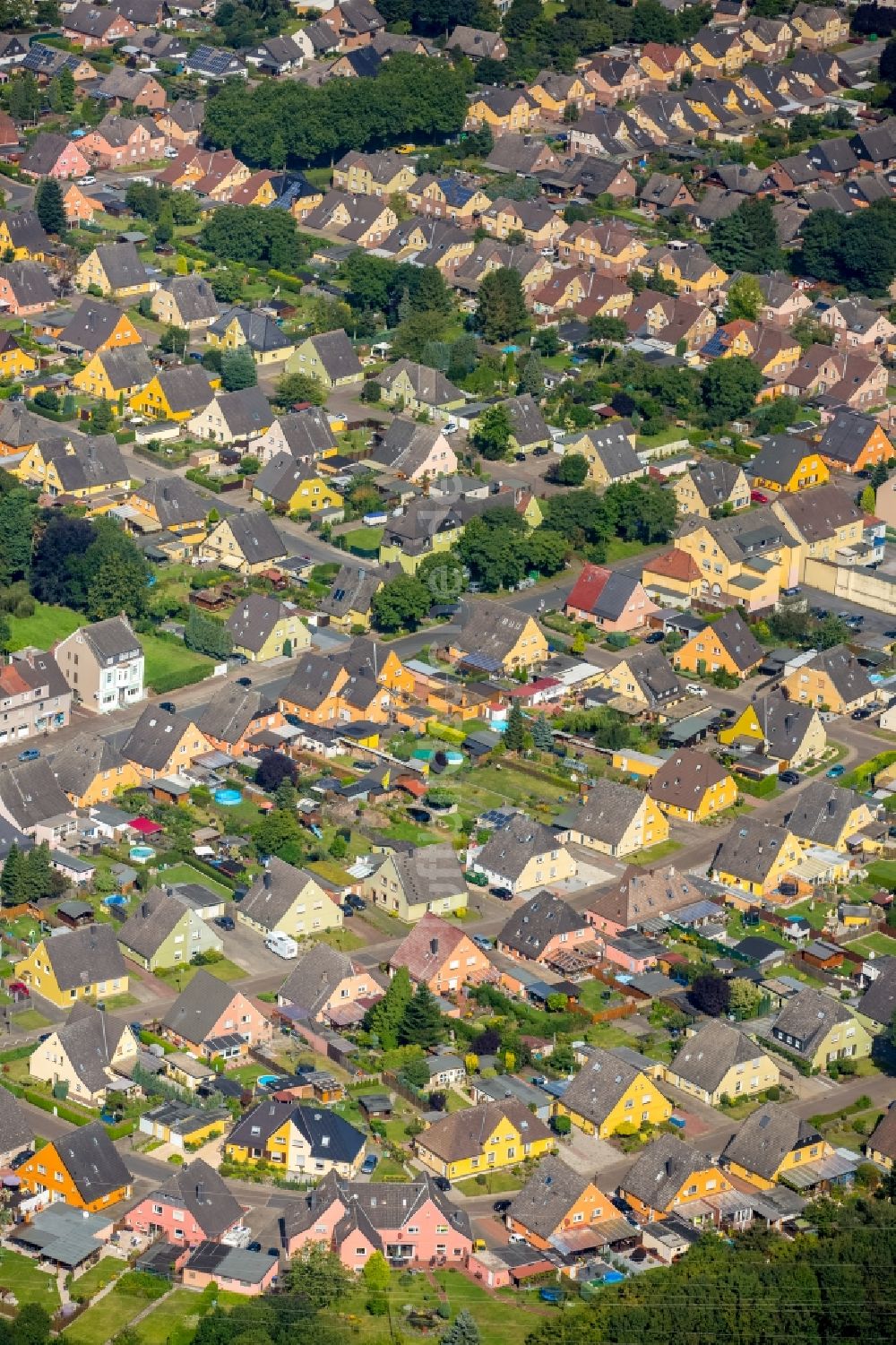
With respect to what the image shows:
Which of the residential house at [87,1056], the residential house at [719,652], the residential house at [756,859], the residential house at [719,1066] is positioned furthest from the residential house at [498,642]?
the residential house at [87,1056]

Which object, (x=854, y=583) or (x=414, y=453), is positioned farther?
(x=414, y=453)

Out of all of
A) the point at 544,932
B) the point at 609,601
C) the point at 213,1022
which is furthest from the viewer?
the point at 609,601

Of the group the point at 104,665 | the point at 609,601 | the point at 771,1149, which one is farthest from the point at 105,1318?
the point at 609,601

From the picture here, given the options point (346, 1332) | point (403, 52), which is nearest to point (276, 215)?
point (403, 52)

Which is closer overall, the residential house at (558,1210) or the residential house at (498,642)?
the residential house at (558,1210)

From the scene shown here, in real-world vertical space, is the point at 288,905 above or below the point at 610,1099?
below

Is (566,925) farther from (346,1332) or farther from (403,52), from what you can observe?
(403,52)

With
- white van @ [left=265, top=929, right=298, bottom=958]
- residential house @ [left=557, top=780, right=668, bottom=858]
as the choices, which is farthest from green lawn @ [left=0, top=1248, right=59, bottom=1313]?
residential house @ [left=557, top=780, right=668, bottom=858]

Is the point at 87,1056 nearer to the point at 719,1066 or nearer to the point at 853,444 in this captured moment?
the point at 719,1066

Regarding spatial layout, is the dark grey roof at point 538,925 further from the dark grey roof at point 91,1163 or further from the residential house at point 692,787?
the dark grey roof at point 91,1163
